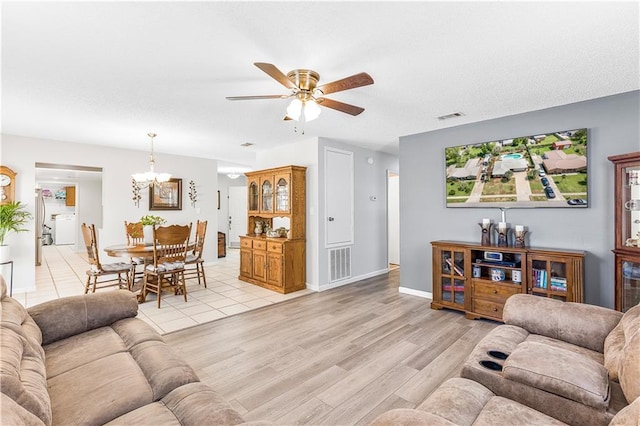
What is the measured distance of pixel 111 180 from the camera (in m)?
5.74

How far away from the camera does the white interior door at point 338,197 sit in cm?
514

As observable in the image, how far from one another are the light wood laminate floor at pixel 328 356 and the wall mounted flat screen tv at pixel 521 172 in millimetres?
1544

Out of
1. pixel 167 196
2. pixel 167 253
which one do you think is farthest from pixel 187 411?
pixel 167 196

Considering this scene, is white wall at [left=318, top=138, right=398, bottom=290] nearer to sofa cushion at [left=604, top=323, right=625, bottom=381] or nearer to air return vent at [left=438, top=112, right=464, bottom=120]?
air return vent at [left=438, top=112, right=464, bottom=120]

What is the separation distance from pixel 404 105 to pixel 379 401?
2.91 m

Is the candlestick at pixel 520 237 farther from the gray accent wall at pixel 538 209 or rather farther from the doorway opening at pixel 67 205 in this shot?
the doorway opening at pixel 67 205

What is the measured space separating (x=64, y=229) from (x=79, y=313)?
11819 millimetres

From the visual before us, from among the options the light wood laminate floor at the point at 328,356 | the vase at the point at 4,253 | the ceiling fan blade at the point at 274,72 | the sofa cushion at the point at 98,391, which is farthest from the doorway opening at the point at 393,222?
the vase at the point at 4,253

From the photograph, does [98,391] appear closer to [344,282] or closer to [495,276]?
[495,276]

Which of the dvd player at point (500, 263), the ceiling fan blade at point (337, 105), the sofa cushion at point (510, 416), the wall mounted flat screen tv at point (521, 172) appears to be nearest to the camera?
the sofa cushion at point (510, 416)

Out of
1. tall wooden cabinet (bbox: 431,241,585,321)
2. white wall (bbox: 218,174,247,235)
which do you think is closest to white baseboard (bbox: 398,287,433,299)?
tall wooden cabinet (bbox: 431,241,585,321)

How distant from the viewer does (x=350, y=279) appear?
17.9 feet

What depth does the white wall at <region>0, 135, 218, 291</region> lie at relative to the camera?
4875 millimetres

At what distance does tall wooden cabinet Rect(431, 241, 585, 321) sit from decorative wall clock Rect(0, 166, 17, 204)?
21.0ft
